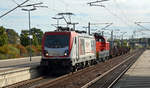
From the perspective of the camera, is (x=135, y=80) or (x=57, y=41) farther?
(x=57, y=41)

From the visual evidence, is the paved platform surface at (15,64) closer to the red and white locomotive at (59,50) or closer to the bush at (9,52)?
the red and white locomotive at (59,50)

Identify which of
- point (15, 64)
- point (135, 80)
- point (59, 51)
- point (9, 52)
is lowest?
point (15, 64)

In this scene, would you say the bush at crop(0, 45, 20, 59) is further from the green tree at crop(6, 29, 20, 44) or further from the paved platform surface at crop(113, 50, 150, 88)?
the green tree at crop(6, 29, 20, 44)

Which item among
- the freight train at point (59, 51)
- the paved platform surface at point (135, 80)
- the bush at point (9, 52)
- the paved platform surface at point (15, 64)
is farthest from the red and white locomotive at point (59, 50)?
the bush at point (9, 52)

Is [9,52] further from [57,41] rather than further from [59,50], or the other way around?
[59,50]

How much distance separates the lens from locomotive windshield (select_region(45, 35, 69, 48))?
22125 millimetres

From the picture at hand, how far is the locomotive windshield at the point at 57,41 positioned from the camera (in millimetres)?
22125

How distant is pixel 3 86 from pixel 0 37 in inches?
2315

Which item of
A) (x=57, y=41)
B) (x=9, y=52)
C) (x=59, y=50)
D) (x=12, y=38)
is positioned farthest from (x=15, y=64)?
→ (x=12, y=38)

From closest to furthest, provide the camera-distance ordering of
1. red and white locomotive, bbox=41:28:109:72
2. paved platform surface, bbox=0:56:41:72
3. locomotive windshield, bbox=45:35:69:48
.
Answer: red and white locomotive, bbox=41:28:109:72 < locomotive windshield, bbox=45:35:69:48 < paved platform surface, bbox=0:56:41:72

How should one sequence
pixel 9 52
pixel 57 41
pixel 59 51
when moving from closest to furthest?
pixel 59 51
pixel 57 41
pixel 9 52

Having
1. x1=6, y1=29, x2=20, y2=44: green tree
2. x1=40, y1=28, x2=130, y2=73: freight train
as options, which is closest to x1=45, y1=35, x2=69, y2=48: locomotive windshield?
x1=40, y1=28, x2=130, y2=73: freight train

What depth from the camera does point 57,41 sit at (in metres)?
22.3

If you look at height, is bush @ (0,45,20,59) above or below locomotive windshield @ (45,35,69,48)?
below
